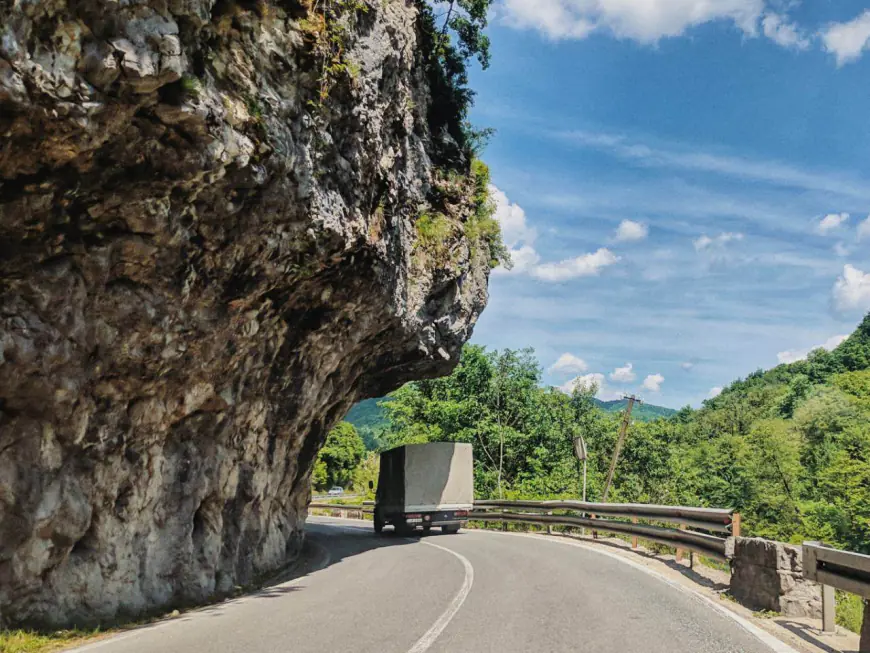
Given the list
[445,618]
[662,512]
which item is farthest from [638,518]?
[445,618]

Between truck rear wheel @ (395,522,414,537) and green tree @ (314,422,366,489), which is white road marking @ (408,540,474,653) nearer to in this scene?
truck rear wheel @ (395,522,414,537)

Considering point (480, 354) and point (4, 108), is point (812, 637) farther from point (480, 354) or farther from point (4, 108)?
point (480, 354)

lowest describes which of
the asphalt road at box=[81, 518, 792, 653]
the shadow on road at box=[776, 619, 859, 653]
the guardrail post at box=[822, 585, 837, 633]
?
the asphalt road at box=[81, 518, 792, 653]

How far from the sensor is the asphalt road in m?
6.44

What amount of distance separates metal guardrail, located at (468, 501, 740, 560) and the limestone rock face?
24.6 feet

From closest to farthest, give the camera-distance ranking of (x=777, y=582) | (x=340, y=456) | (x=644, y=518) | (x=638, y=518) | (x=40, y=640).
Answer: (x=40, y=640) → (x=777, y=582) → (x=644, y=518) → (x=638, y=518) → (x=340, y=456)

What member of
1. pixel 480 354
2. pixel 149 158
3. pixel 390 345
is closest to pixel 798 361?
pixel 480 354

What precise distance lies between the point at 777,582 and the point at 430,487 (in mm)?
15624

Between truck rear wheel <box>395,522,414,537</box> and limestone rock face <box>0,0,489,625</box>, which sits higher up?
limestone rock face <box>0,0,489,625</box>

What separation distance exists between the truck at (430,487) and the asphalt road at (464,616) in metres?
9.23

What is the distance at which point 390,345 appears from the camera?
56.7ft

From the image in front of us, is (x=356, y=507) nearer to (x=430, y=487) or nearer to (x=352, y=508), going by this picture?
(x=352, y=508)

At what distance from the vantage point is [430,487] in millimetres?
22344

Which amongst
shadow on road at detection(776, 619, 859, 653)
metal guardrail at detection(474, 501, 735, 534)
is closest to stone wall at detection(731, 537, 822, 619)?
shadow on road at detection(776, 619, 859, 653)
